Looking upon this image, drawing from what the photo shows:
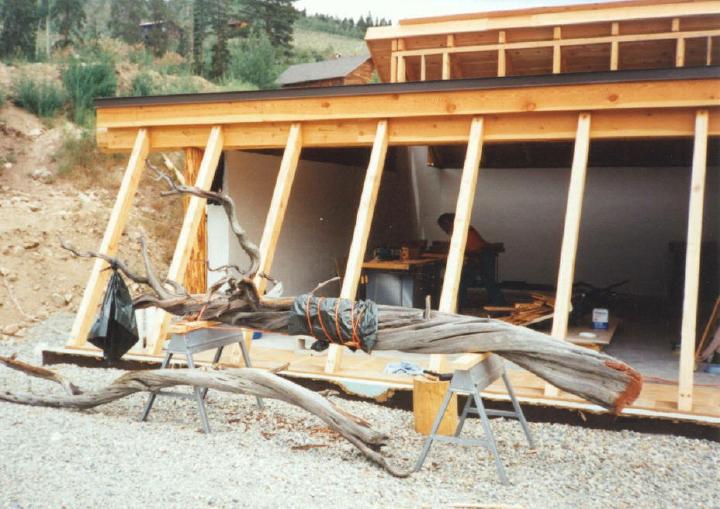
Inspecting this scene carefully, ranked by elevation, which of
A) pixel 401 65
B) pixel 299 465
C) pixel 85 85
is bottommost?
pixel 299 465

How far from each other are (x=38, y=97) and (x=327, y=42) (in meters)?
40.0

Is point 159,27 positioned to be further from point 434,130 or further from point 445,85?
point 445,85

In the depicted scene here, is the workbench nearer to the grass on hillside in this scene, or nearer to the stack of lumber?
the stack of lumber

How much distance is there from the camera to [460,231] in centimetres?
694

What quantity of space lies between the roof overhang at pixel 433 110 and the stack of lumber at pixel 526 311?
10.3 feet

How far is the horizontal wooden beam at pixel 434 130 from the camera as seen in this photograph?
665cm

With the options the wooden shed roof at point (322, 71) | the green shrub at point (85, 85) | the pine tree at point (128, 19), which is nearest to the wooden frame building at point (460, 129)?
the green shrub at point (85, 85)

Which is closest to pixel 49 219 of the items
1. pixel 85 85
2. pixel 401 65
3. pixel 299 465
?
pixel 85 85

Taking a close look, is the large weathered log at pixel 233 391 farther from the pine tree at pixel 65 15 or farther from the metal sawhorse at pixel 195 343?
the pine tree at pixel 65 15

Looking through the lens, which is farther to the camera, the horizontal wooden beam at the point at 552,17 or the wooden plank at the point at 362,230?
the horizontal wooden beam at the point at 552,17

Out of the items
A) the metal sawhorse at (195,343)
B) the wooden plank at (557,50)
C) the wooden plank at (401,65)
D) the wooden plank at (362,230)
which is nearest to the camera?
the metal sawhorse at (195,343)

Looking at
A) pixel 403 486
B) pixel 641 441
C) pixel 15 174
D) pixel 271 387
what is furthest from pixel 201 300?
pixel 15 174

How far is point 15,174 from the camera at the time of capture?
1661 centimetres

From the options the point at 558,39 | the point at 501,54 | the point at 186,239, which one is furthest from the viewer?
the point at 501,54
